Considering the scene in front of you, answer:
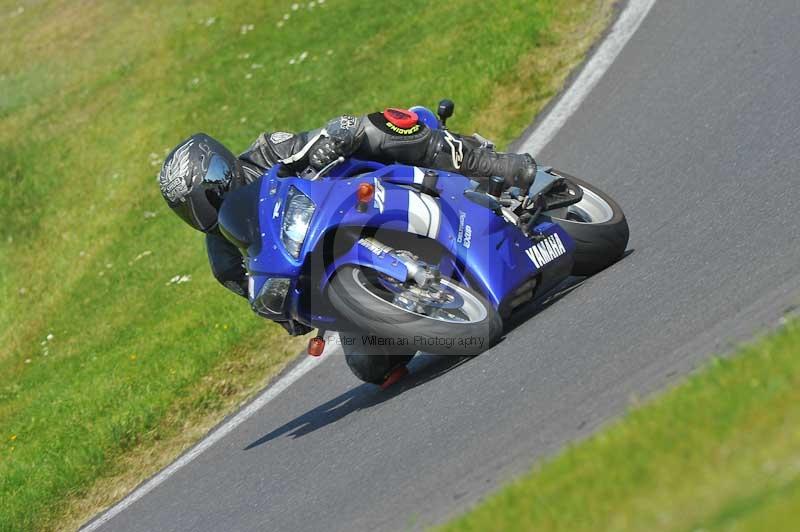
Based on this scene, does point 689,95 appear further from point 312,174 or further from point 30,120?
point 30,120

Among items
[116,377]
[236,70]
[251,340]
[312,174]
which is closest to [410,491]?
[312,174]

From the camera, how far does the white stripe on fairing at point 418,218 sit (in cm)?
706

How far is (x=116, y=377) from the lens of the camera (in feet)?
34.4

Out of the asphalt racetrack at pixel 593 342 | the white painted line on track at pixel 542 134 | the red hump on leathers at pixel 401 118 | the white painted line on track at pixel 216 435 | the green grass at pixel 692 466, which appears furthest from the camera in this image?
the white painted line on track at pixel 542 134

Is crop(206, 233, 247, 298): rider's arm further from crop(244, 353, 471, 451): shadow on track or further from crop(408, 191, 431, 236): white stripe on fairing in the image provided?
crop(408, 191, 431, 236): white stripe on fairing

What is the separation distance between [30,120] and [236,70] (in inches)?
141

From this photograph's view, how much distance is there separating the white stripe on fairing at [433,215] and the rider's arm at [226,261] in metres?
1.32

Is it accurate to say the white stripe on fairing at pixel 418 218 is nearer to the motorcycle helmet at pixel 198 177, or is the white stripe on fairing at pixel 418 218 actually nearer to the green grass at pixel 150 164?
the motorcycle helmet at pixel 198 177

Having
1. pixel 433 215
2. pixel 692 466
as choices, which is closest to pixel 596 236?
pixel 433 215

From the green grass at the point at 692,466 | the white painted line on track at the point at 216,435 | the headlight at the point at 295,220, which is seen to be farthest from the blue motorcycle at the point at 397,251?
the green grass at the point at 692,466

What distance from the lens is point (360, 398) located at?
7910mm

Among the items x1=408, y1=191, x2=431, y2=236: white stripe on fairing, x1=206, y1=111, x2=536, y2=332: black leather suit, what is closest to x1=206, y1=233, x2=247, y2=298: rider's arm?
x1=206, y1=111, x2=536, y2=332: black leather suit

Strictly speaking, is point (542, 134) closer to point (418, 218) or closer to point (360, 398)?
point (360, 398)

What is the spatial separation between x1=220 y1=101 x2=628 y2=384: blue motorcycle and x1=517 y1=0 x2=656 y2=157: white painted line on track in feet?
10.8
